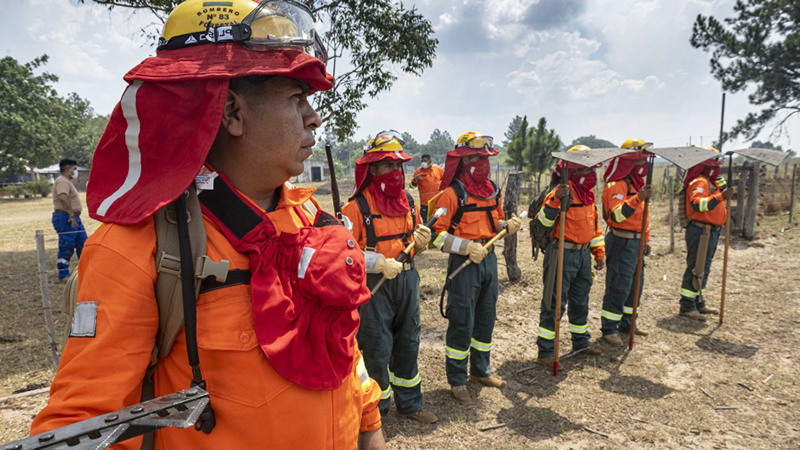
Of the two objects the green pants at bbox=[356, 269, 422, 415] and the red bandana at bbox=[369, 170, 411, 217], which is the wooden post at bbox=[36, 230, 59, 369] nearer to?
the green pants at bbox=[356, 269, 422, 415]

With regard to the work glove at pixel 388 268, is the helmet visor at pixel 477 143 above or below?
above

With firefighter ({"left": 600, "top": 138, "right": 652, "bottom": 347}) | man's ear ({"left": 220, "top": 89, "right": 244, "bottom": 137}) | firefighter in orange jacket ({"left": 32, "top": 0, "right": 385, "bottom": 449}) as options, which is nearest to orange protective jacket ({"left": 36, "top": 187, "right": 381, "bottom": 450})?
firefighter in orange jacket ({"left": 32, "top": 0, "right": 385, "bottom": 449})

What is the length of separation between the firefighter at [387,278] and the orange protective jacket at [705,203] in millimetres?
5033

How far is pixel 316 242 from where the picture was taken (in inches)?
49.1

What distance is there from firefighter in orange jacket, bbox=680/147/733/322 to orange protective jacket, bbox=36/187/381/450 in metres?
7.22

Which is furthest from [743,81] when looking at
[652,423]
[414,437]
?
[414,437]

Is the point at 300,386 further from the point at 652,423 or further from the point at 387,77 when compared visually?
the point at 387,77

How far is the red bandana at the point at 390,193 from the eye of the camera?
3988 millimetres

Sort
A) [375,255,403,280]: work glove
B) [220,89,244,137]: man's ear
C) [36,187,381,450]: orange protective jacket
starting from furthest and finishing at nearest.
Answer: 1. [375,255,403,280]: work glove
2. [220,89,244,137]: man's ear
3. [36,187,381,450]: orange protective jacket

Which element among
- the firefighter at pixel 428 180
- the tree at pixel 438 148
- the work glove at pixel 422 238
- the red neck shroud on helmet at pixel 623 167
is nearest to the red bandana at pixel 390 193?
the work glove at pixel 422 238

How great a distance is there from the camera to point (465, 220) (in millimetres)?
4582

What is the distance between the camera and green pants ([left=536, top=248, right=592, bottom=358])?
5.19 metres

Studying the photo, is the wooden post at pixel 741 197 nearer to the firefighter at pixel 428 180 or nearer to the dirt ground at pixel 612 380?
the dirt ground at pixel 612 380

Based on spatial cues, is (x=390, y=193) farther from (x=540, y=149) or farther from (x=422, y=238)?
(x=540, y=149)
